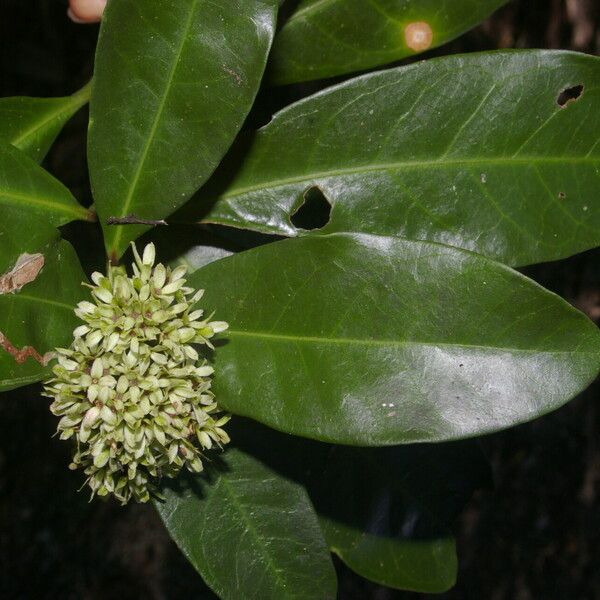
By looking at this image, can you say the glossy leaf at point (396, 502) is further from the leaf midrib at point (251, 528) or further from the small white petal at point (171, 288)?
the small white petal at point (171, 288)

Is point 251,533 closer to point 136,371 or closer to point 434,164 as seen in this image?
point 136,371

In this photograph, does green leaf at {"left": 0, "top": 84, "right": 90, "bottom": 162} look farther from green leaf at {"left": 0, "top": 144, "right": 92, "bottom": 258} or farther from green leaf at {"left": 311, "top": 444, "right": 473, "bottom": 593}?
green leaf at {"left": 311, "top": 444, "right": 473, "bottom": 593}

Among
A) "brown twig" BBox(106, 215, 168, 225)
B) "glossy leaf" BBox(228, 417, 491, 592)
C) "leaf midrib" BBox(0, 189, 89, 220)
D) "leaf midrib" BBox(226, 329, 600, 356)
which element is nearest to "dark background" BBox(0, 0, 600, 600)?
"glossy leaf" BBox(228, 417, 491, 592)

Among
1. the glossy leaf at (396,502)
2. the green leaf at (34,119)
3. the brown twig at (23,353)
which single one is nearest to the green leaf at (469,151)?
the green leaf at (34,119)

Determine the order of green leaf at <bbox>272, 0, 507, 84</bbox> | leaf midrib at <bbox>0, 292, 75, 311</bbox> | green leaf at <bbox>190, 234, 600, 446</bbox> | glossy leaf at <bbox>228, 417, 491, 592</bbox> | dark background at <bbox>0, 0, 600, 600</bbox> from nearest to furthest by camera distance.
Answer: green leaf at <bbox>190, 234, 600, 446</bbox> < leaf midrib at <bbox>0, 292, 75, 311</bbox> < green leaf at <bbox>272, 0, 507, 84</bbox> < glossy leaf at <bbox>228, 417, 491, 592</bbox> < dark background at <bbox>0, 0, 600, 600</bbox>

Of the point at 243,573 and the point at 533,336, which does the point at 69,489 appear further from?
the point at 533,336

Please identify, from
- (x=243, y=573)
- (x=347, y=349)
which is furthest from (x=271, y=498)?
(x=347, y=349)

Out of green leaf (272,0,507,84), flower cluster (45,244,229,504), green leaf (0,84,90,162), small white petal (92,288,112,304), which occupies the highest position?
green leaf (272,0,507,84)
